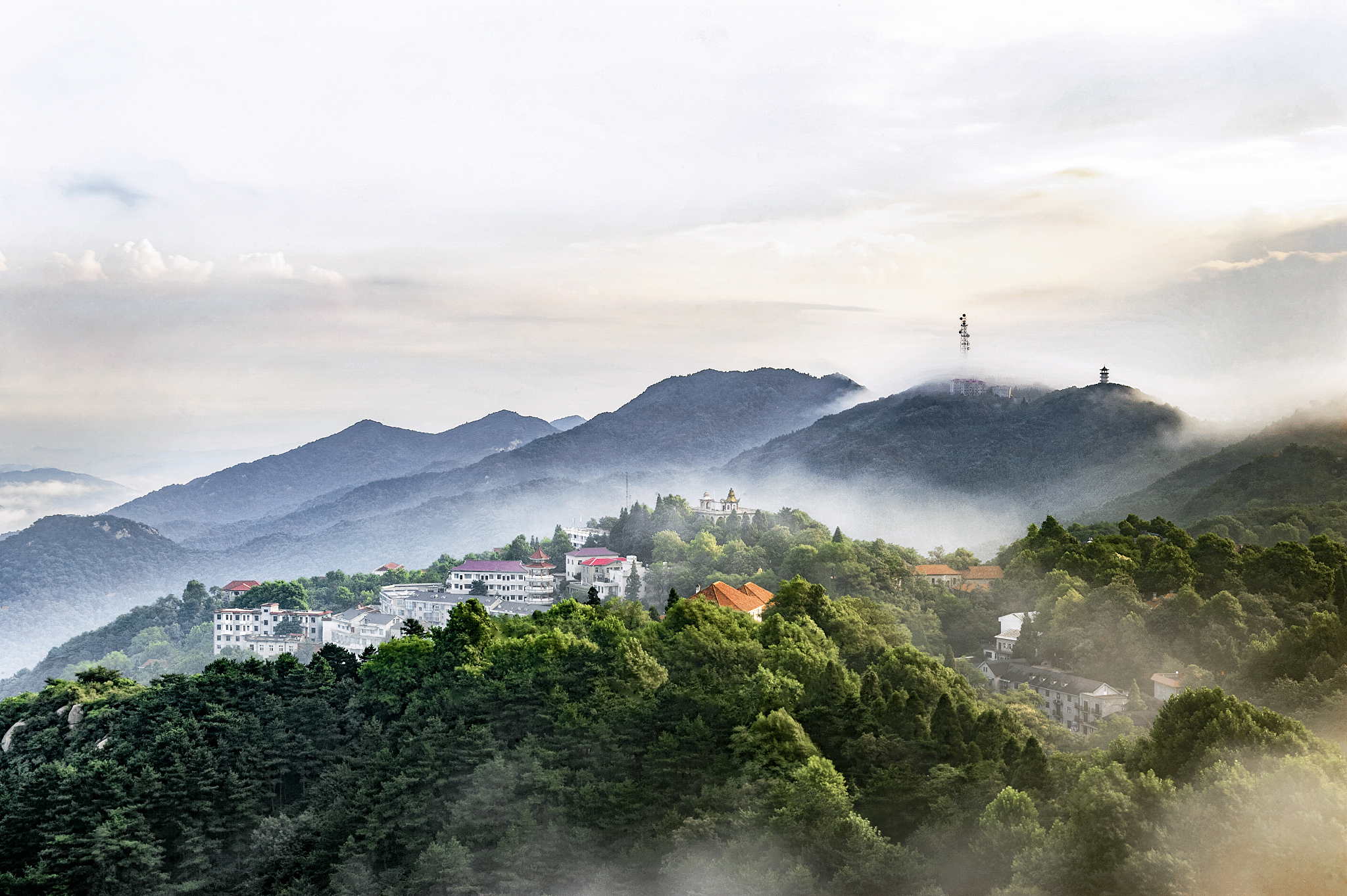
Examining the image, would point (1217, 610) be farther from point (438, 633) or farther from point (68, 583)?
point (68, 583)

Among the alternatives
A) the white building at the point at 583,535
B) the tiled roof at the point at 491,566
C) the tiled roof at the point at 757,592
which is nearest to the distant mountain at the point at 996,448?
the white building at the point at 583,535

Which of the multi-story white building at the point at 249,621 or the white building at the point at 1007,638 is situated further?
the multi-story white building at the point at 249,621

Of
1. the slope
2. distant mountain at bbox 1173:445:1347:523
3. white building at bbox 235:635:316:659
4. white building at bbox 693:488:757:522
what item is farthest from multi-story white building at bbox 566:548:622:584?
the slope

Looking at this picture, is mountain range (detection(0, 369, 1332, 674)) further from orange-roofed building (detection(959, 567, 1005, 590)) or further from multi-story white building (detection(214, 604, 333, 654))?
multi-story white building (detection(214, 604, 333, 654))

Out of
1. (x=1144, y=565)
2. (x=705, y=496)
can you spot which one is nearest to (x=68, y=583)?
(x=705, y=496)

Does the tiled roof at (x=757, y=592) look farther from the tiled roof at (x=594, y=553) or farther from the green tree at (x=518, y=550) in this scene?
the green tree at (x=518, y=550)

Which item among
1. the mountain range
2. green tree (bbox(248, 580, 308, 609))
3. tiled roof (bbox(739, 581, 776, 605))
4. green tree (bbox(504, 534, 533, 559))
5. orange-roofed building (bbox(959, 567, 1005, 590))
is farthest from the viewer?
the mountain range

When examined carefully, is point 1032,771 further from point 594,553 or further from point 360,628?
point 360,628

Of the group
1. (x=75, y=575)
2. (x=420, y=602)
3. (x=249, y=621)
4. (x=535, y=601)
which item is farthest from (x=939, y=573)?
(x=75, y=575)
